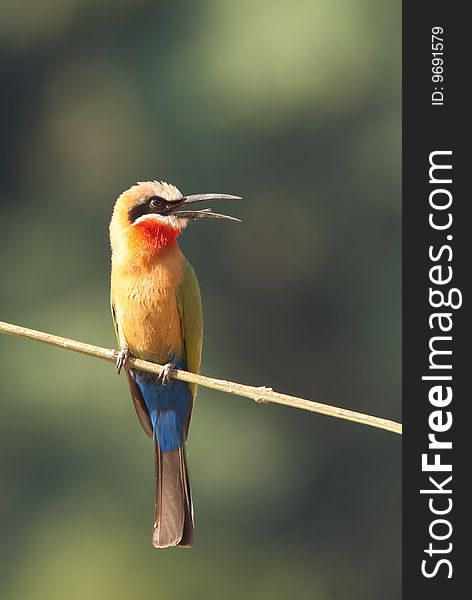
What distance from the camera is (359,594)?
1433cm

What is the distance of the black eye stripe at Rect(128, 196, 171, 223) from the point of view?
3.48 metres

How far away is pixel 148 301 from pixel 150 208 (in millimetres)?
215

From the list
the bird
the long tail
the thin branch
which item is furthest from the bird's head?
the thin branch

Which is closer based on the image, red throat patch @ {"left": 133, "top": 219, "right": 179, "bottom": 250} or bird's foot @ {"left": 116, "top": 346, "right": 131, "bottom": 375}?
bird's foot @ {"left": 116, "top": 346, "right": 131, "bottom": 375}

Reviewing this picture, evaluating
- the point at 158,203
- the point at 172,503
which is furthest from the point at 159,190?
the point at 172,503

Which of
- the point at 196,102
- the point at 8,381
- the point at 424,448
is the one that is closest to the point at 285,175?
the point at 196,102

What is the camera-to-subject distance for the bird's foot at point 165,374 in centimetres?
310

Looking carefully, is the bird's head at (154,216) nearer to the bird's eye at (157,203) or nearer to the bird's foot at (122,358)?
the bird's eye at (157,203)

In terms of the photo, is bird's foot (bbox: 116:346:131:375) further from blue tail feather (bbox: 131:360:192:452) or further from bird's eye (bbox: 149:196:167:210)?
bird's eye (bbox: 149:196:167:210)

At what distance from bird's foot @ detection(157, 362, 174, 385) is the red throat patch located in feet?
0.91

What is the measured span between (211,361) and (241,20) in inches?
124

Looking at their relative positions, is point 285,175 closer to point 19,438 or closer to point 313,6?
point 313,6

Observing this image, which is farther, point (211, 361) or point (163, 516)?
point (211, 361)

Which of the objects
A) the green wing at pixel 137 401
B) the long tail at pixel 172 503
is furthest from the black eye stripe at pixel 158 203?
the long tail at pixel 172 503
